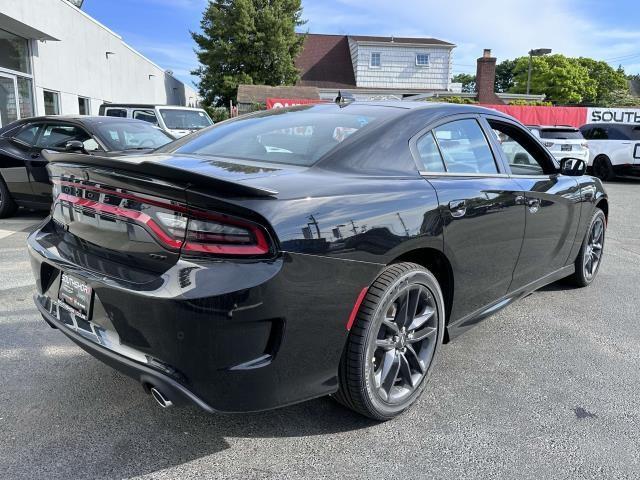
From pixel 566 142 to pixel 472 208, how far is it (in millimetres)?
12897

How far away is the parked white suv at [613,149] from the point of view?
563 inches

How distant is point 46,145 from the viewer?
23.5ft

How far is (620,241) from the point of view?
7.06 m

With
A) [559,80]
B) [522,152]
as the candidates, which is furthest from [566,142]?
[559,80]

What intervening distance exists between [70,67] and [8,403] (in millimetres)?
16713

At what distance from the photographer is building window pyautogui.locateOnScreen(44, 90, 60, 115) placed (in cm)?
1502

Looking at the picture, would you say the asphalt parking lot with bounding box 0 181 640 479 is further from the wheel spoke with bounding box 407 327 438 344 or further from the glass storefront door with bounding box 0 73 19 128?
the glass storefront door with bounding box 0 73 19 128

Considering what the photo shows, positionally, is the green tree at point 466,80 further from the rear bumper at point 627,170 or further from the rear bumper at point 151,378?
the rear bumper at point 151,378

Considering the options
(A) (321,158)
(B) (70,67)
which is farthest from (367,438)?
(B) (70,67)

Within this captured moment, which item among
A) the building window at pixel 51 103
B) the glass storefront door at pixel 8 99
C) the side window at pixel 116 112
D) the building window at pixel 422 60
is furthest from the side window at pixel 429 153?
the building window at pixel 422 60

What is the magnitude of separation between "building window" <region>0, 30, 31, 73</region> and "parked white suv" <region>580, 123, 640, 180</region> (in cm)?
1587

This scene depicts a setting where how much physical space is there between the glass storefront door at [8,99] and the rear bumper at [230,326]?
1301 centimetres

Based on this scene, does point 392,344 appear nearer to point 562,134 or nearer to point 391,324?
point 391,324

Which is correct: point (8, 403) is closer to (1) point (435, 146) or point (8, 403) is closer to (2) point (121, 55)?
(1) point (435, 146)
